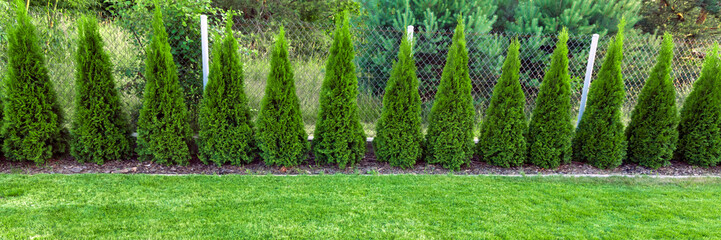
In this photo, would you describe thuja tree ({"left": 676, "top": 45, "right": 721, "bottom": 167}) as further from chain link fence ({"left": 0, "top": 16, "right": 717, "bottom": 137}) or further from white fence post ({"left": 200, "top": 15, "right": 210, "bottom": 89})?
white fence post ({"left": 200, "top": 15, "right": 210, "bottom": 89})

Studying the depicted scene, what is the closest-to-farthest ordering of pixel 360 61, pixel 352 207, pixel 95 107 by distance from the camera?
pixel 352 207 → pixel 95 107 → pixel 360 61

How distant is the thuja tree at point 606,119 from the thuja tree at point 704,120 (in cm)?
89

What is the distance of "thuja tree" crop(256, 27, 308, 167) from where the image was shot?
4.32m

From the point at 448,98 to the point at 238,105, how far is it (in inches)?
91.6

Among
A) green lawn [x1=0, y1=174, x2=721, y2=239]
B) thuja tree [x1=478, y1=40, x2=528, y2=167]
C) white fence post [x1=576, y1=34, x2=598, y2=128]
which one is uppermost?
white fence post [x1=576, y1=34, x2=598, y2=128]

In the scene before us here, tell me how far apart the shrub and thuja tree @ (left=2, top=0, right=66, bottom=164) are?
0.85 ft

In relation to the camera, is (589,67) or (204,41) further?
(589,67)

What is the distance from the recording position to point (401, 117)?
4574mm

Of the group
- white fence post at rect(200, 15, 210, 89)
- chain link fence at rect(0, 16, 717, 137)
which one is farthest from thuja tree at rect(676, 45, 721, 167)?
white fence post at rect(200, 15, 210, 89)

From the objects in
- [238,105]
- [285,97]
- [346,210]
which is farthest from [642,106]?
[238,105]

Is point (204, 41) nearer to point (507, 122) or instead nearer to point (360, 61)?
point (360, 61)

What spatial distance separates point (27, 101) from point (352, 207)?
11.7ft

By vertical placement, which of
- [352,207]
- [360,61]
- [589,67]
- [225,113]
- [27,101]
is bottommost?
[352,207]

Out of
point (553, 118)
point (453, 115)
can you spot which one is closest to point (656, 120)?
point (553, 118)
